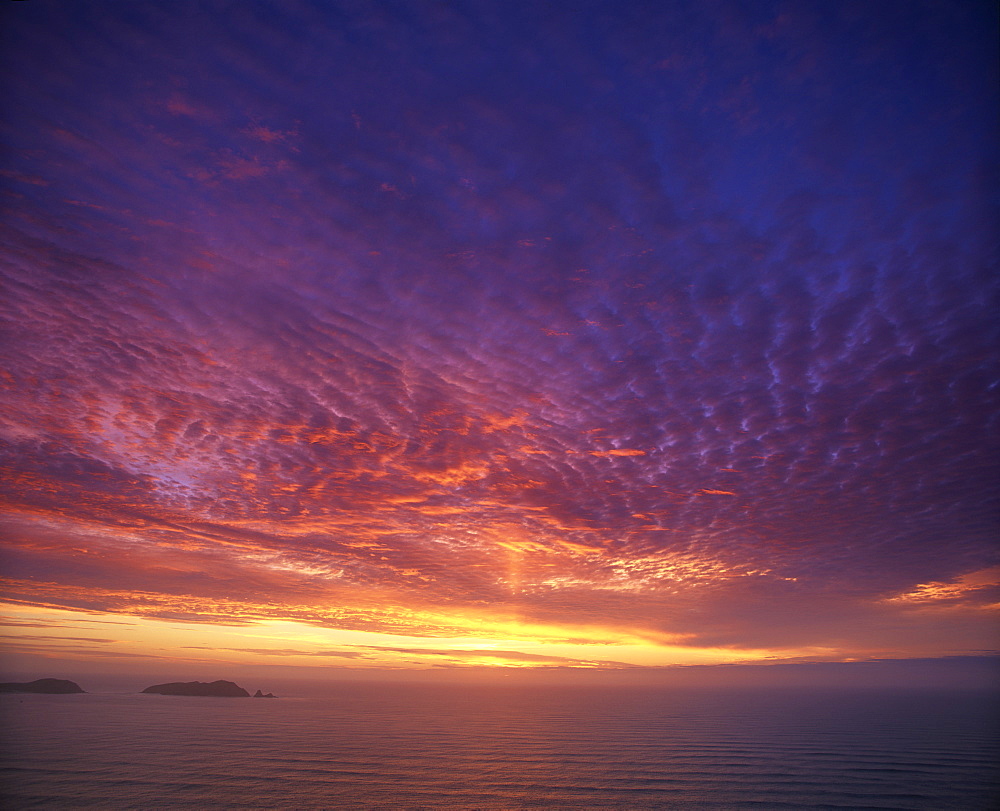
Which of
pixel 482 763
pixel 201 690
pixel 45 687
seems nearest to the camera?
pixel 482 763

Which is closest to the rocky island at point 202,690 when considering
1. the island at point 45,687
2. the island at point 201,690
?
the island at point 201,690

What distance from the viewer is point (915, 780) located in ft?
141

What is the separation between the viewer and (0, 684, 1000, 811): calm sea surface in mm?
35281

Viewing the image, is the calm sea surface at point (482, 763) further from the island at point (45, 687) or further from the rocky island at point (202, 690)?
the rocky island at point (202, 690)

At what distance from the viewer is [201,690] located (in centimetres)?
14825

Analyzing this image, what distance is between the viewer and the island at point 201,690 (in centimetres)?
14412

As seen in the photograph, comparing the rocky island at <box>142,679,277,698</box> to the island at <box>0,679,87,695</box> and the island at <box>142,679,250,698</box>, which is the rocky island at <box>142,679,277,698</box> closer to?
the island at <box>142,679,250,698</box>

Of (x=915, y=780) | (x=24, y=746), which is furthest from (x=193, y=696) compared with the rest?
(x=915, y=780)

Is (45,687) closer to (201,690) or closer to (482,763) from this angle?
(201,690)

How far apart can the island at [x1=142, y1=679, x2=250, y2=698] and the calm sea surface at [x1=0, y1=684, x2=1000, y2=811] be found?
6410 centimetres

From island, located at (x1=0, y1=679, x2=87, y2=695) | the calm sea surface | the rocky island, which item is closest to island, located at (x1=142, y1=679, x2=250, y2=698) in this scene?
the rocky island

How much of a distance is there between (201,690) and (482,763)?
468 feet

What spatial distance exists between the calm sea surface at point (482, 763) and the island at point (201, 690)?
210 ft

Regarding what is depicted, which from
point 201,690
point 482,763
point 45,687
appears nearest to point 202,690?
point 201,690
